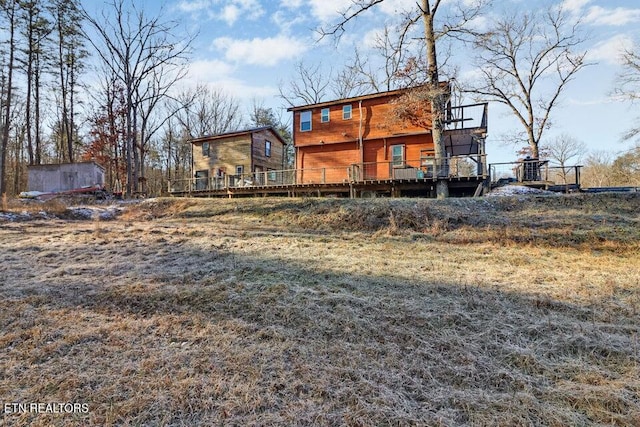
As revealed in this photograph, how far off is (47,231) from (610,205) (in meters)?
16.7

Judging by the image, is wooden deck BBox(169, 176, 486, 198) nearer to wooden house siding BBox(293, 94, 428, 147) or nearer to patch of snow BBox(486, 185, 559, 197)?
patch of snow BBox(486, 185, 559, 197)

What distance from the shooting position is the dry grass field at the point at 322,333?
7.27ft

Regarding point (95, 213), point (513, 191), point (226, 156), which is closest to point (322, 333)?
point (513, 191)

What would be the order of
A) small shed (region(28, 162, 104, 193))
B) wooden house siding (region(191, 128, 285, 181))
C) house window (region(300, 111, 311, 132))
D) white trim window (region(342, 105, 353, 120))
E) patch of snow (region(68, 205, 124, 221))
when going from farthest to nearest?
wooden house siding (region(191, 128, 285, 181))
house window (region(300, 111, 311, 132))
small shed (region(28, 162, 104, 193))
white trim window (region(342, 105, 353, 120))
patch of snow (region(68, 205, 124, 221))

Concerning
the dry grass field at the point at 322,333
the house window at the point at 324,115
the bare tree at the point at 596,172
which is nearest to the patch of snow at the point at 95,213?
the dry grass field at the point at 322,333

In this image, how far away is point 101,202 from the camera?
16609 mm

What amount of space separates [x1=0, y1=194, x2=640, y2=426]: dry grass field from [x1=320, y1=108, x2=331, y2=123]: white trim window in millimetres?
14199

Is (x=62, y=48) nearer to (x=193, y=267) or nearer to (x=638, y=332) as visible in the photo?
(x=193, y=267)

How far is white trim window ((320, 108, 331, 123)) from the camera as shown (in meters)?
19.8

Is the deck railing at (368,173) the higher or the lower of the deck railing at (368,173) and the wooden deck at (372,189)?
the higher

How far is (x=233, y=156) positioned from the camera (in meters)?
23.3

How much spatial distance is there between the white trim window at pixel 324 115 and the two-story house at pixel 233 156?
494 cm

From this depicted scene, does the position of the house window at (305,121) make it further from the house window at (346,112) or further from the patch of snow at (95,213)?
the patch of snow at (95,213)

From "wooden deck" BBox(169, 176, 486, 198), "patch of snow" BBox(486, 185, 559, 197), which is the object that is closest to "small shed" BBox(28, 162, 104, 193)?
"wooden deck" BBox(169, 176, 486, 198)
